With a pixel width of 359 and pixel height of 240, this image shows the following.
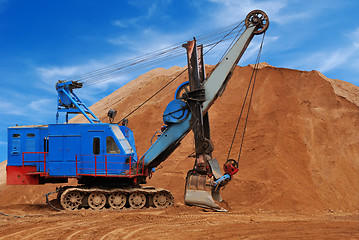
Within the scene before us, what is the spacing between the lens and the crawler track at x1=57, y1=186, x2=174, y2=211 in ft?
51.3

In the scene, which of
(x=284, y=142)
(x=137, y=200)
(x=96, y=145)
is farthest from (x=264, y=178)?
(x=96, y=145)

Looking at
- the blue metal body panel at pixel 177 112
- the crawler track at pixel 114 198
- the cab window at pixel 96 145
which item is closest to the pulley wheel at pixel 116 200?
the crawler track at pixel 114 198

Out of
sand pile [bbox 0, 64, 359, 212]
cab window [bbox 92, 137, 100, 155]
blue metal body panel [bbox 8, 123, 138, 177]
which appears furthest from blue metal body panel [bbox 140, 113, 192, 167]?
sand pile [bbox 0, 64, 359, 212]

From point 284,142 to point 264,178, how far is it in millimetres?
3336

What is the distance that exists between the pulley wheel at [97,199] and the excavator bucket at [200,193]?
335cm

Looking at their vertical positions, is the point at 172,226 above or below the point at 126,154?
A: below

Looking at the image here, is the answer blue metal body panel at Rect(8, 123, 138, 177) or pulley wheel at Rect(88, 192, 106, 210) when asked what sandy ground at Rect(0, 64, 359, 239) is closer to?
pulley wheel at Rect(88, 192, 106, 210)

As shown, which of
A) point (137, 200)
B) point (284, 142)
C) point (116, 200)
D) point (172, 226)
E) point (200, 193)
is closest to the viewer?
point (172, 226)

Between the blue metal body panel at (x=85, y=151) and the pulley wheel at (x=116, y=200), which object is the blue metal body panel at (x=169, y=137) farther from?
the pulley wheel at (x=116, y=200)

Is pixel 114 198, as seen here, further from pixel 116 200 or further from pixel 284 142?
pixel 284 142

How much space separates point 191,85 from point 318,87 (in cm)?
1313

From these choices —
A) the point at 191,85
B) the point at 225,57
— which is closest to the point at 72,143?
the point at 191,85

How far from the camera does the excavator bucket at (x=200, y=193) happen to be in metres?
15.1

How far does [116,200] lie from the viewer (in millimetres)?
15922
